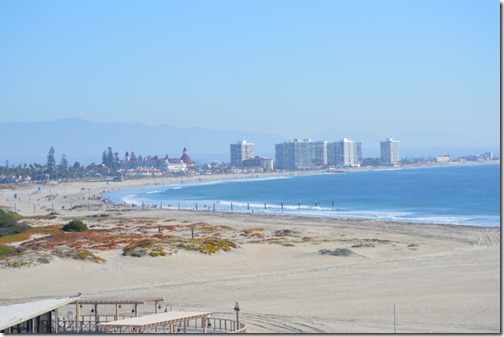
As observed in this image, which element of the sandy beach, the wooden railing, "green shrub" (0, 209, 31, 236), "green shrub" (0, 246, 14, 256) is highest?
"green shrub" (0, 246, 14, 256)

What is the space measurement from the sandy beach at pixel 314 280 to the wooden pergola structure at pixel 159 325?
4.92ft

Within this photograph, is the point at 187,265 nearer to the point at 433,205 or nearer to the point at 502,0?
the point at 502,0

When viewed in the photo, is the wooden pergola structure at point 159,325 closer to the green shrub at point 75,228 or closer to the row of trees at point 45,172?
the green shrub at point 75,228

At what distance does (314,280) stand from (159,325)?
905 cm

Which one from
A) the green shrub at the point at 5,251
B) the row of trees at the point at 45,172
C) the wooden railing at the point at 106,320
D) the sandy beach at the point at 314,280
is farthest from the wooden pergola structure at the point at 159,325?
the row of trees at the point at 45,172

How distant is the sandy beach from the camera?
18.1 meters

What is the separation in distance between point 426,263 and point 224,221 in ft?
85.8

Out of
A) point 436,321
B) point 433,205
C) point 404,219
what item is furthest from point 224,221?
point 436,321

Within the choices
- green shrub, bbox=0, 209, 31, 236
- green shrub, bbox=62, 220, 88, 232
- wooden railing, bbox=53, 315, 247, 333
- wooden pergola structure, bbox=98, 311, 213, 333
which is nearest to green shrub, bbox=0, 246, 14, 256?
wooden railing, bbox=53, 315, 247, 333

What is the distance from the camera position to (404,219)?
168ft

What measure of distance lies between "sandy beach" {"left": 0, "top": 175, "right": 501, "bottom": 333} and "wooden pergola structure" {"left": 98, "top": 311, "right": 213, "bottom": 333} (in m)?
1.50

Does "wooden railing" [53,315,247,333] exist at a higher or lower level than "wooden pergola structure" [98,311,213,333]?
lower

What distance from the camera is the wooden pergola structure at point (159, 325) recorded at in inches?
585

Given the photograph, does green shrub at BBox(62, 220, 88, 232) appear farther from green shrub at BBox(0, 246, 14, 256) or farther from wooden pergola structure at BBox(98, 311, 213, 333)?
wooden pergola structure at BBox(98, 311, 213, 333)
